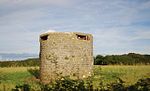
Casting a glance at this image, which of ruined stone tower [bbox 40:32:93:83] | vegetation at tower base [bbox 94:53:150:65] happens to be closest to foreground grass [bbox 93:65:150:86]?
ruined stone tower [bbox 40:32:93:83]

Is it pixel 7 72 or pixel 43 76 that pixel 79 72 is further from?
pixel 7 72

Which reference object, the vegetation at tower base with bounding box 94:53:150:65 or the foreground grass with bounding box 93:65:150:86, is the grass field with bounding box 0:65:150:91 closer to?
the foreground grass with bounding box 93:65:150:86

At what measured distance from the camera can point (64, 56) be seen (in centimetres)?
1778

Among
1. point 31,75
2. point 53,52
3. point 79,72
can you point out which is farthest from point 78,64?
point 31,75

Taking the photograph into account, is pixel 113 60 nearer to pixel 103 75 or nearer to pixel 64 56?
pixel 103 75

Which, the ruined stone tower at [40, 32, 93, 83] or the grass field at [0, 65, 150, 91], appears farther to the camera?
the grass field at [0, 65, 150, 91]

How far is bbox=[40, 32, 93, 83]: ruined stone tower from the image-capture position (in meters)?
17.8

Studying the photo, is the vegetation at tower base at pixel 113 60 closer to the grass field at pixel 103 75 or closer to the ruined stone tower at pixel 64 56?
the grass field at pixel 103 75

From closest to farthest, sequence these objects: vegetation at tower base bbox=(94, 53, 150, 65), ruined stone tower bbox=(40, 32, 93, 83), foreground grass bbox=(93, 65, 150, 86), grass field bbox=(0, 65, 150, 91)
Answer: ruined stone tower bbox=(40, 32, 93, 83), foreground grass bbox=(93, 65, 150, 86), grass field bbox=(0, 65, 150, 91), vegetation at tower base bbox=(94, 53, 150, 65)

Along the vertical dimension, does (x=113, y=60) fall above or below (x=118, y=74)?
above

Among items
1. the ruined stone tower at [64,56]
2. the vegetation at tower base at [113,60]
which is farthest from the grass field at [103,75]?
the vegetation at tower base at [113,60]

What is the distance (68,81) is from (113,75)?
11029 mm

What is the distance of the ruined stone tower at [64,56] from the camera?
17.8 m

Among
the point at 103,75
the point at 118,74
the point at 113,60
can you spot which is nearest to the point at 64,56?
the point at 103,75
